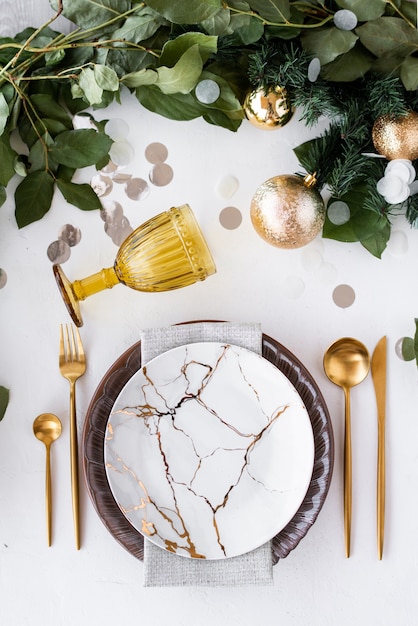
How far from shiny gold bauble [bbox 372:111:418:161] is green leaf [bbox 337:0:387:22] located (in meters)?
0.12

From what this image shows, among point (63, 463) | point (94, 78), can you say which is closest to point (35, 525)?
point (63, 463)

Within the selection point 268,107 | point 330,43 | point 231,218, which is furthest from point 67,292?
point 330,43

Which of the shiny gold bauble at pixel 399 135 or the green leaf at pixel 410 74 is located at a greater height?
the green leaf at pixel 410 74

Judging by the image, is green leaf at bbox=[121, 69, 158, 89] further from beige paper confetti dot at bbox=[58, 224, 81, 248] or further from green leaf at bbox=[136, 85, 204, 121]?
beige paper confetti dot at bbox=[58, 224, 81, 248]

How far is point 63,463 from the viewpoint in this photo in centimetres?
82

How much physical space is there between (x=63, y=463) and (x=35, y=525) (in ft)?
0.29

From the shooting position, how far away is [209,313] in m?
0.84

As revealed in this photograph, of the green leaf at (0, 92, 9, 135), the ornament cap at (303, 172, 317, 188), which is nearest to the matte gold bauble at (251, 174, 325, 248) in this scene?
the ornament cap at (303, 172, 317, 188)

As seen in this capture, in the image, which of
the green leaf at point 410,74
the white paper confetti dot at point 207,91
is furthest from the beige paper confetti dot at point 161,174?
the green leaf at point 410,74

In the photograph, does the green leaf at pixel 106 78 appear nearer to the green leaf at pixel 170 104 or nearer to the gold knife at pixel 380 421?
the green leaf at pixel 170 104

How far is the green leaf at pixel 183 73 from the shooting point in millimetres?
716

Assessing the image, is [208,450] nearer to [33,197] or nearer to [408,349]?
[408,349]

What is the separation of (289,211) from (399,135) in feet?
0.53

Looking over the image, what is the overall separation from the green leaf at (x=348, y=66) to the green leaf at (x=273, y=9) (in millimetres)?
81
